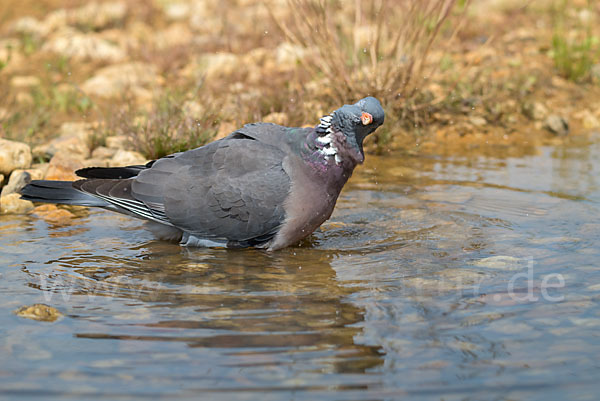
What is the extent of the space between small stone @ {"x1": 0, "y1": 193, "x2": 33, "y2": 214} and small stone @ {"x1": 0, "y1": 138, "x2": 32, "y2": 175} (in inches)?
17.5

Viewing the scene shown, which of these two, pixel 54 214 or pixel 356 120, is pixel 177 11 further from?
pixel 356 120

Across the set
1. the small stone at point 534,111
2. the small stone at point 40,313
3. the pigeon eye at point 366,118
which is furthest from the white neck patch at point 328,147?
the small stone at point 534,111

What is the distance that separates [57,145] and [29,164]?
469mm

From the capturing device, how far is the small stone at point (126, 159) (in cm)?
578

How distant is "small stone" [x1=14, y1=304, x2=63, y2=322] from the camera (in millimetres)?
3199

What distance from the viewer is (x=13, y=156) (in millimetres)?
5562

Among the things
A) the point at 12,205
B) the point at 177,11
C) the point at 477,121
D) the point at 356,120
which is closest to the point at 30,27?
the point at 177,11

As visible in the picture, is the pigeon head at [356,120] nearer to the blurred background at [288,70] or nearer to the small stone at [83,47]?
the blurred background at [288,70]

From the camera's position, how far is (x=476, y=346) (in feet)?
9.55

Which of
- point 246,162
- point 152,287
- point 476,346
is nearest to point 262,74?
point 246,162

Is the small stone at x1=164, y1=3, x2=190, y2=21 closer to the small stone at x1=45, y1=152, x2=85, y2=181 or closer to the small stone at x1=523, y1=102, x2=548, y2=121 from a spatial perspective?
the small stone at x1=523, y1=102, x2=548, y2=121

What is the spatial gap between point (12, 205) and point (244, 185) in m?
1.88

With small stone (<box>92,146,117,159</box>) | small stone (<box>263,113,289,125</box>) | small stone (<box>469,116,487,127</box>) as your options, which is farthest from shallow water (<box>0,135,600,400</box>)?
small stone (<box>469,116,487,127</box>)

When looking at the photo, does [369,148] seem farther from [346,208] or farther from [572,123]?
[572,123]
